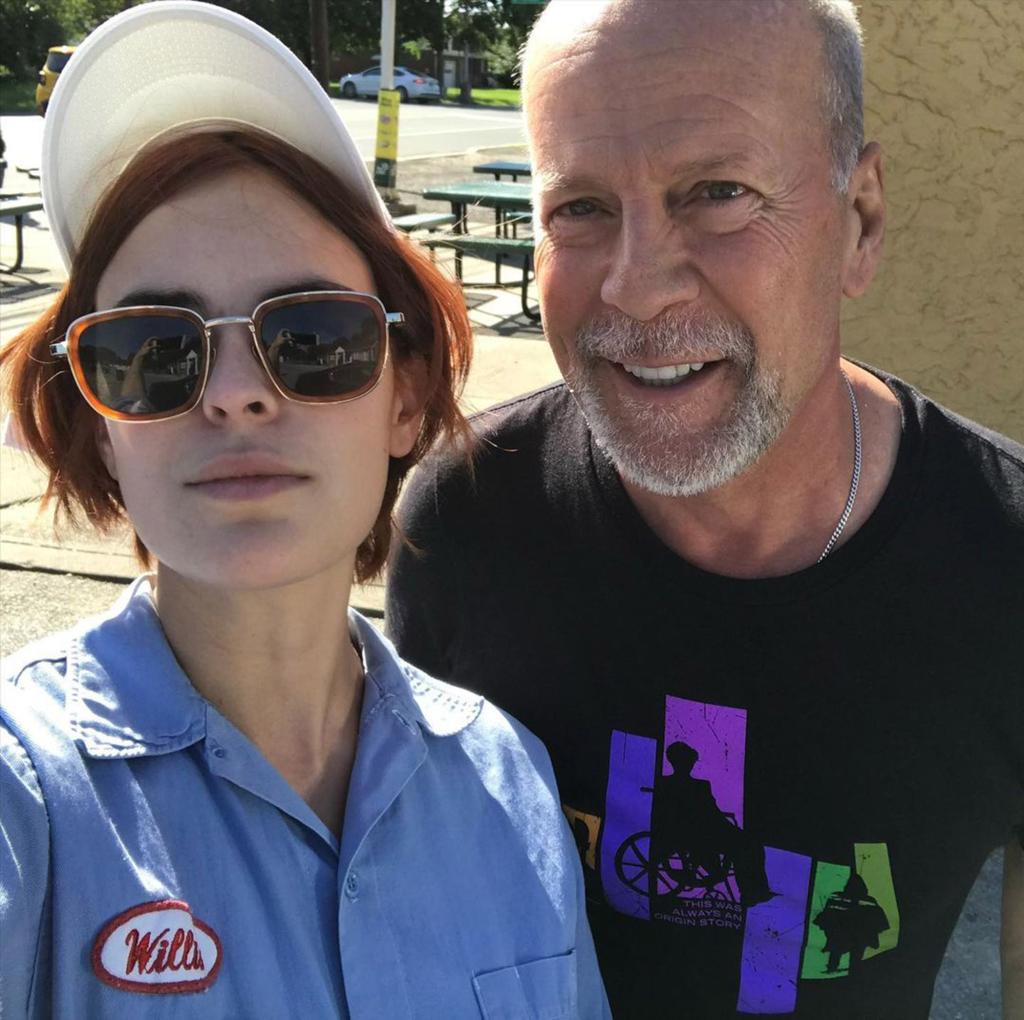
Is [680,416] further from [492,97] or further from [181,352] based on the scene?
[492,97]

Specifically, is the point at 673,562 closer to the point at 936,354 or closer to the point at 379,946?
the point at 379,946

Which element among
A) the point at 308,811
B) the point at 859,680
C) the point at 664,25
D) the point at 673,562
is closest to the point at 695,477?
the point at 673,562

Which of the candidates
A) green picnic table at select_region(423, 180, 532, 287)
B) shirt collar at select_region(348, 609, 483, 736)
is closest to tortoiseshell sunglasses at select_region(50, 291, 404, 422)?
shirt collar at select_region(348, 609, 483, 736)

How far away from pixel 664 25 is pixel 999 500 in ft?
3.09

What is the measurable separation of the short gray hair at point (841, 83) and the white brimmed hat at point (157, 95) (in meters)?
0.82

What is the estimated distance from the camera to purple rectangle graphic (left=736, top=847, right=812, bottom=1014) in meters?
1.77

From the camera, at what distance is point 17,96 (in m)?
34.0

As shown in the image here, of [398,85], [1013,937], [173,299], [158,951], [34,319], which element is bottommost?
[1013,937]

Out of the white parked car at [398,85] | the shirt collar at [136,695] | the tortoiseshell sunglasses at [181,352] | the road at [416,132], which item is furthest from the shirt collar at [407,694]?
the white parked car at [398,85]

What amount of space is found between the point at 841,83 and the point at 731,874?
131 cm

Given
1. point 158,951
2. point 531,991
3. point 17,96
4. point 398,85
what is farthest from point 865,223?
point 398,85

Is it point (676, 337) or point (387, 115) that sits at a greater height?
point (387, 115)

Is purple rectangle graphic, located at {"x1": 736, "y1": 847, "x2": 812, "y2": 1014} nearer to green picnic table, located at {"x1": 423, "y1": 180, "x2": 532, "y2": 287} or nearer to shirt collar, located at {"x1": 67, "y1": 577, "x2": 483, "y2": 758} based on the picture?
shirt collar, located at {"x1": 67, "y1": 577, "x2": 483, "y2": 758}

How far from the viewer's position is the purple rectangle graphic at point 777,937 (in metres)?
1.77
